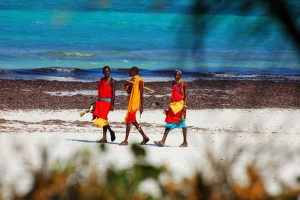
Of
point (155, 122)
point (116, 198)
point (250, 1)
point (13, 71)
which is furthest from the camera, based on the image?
point (13, 71)

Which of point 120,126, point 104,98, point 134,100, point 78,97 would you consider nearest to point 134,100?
point 134,100

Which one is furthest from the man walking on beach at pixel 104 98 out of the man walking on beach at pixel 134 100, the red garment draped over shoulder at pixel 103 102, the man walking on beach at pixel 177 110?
the man walking on beach at pixel 177 110

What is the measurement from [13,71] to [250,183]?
33250 mm

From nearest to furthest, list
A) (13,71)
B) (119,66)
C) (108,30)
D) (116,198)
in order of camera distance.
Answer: (116,198) → (13,71) → (119,66) → (108,30)

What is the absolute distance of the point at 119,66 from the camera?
137 ft

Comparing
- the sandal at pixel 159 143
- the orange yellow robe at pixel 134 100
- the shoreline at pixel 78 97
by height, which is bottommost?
the sandal at pixel 159 143

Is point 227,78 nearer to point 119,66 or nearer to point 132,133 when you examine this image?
point 132,133

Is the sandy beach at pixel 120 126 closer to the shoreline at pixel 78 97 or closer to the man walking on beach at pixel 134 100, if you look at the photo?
the shoreline at pixel 78 97

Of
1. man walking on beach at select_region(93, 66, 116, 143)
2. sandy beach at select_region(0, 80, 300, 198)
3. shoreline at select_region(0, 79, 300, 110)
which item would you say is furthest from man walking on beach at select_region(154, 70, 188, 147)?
shoreline at select_region(0, 79, 300, 110)

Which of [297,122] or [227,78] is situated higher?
[227,78]

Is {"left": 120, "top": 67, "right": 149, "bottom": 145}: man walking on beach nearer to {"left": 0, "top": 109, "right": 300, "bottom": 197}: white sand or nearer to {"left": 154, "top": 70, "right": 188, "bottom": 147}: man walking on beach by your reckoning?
{"left": 0, "top": 109, "right": 300, "bottom": 197}: white sand

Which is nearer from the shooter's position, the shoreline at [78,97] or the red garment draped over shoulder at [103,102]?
the red garment draped over shoulder at [103,102]

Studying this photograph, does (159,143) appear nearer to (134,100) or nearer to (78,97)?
(134,100)

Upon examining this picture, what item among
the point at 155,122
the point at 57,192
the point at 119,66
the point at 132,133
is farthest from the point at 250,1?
the point at 119,66
